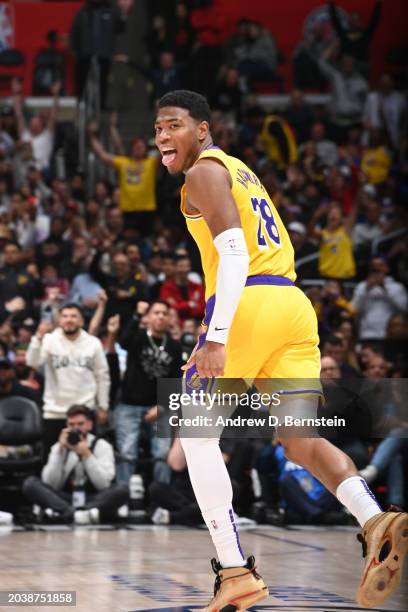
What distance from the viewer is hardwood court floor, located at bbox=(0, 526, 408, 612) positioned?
594cm

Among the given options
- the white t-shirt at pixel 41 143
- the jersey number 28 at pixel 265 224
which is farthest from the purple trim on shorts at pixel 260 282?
the white t-shirt at pixel 41 143

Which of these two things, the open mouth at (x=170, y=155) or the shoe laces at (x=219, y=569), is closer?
the shoe laces at (x=219, y=569)

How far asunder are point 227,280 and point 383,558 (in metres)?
1.29

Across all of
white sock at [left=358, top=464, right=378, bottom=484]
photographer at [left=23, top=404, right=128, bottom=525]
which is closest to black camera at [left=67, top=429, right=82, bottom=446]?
photographer at [left=23, top=404, right=128, bottom=525]

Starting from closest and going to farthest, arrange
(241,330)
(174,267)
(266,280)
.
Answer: (241,330), (266,280), (174,267)

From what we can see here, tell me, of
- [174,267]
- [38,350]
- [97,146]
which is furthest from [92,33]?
[38,350]

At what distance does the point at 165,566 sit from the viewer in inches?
296

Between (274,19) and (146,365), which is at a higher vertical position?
(274,19)

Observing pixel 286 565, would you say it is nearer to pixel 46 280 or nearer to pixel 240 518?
pixel 240 518

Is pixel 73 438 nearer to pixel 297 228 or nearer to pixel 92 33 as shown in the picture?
pixel 297 228

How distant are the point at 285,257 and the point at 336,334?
695cm

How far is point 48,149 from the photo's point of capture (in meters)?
17.1

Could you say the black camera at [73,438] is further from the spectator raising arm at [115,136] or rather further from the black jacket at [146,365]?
the spectator raising arm at [115,136]

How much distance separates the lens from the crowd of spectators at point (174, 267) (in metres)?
10.5
